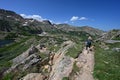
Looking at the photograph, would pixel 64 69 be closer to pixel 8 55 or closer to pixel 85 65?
pixel 85 65

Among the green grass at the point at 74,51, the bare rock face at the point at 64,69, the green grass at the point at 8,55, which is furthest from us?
the green grass at the point at 8,55

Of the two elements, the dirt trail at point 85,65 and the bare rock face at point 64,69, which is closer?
the dirt trail at point 85,65

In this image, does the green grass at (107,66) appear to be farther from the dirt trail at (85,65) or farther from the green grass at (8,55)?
the green grass at (8,55)

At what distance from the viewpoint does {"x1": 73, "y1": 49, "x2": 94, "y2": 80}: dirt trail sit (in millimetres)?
32525

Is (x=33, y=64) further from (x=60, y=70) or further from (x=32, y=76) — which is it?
(x=60, y=70)

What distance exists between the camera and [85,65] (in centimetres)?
3766

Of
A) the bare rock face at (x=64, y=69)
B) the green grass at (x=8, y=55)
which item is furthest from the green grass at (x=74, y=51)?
the green grass at (x=8, y=55)

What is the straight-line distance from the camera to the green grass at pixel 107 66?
31.9m

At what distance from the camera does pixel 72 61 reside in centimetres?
3959

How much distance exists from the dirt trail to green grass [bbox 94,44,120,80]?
1010 millimetres

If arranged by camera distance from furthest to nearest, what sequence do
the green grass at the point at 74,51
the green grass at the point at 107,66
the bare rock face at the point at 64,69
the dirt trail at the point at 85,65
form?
the green grass at the point at 74,51, the bare rock face at the point at 64,69, the dirt trail at the point at 85,65, the green grass at the point at 107,66

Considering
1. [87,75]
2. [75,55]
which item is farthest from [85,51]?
[87,75]

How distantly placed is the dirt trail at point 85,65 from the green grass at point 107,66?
1010mm

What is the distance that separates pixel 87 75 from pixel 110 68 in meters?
5.70
